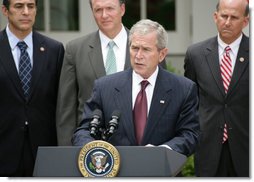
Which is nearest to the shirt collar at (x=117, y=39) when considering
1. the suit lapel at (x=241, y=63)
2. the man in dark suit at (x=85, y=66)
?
the man in dark suit at (x=85, y=66)

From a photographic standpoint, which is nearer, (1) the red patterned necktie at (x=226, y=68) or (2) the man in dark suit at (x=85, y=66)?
(2) the man in dark suit at (x=85, y=66)

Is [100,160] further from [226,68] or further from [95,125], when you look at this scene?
[226,68]

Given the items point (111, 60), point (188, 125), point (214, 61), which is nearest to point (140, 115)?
point (188, 125)

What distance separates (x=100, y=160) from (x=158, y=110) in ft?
2.61

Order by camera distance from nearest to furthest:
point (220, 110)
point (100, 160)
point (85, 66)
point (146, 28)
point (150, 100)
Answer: point (100, 160) < point (146, 28) < point (150, 100) < point (85, 66) < point (220, 110)

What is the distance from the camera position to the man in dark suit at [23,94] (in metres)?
6.26

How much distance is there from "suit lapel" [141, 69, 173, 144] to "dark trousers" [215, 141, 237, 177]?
119 centimetres

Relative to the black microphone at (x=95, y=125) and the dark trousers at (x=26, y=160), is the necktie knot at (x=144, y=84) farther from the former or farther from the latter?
the dark trousers at (x=26, y=160)

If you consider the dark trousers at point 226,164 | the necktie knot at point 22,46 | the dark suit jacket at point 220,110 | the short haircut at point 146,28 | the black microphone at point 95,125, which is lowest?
the dark trousers at point 226,164

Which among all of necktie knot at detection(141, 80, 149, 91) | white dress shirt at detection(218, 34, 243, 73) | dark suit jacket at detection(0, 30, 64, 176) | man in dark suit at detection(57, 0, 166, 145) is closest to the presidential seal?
necktie knot at detection(141, 80, 149, 91)

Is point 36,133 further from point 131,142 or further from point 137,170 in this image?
point 137,170

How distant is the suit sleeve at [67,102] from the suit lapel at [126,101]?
0.89m

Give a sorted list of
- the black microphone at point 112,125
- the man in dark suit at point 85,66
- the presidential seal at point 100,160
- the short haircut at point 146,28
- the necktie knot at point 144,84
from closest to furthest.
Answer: the presidential seal at point 100,160, the black microphone at point 112,125, the short haircut at point 146,28, the necktie knot at point 144,84, the man in dark suit at point 85,66

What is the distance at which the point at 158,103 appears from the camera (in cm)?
534
